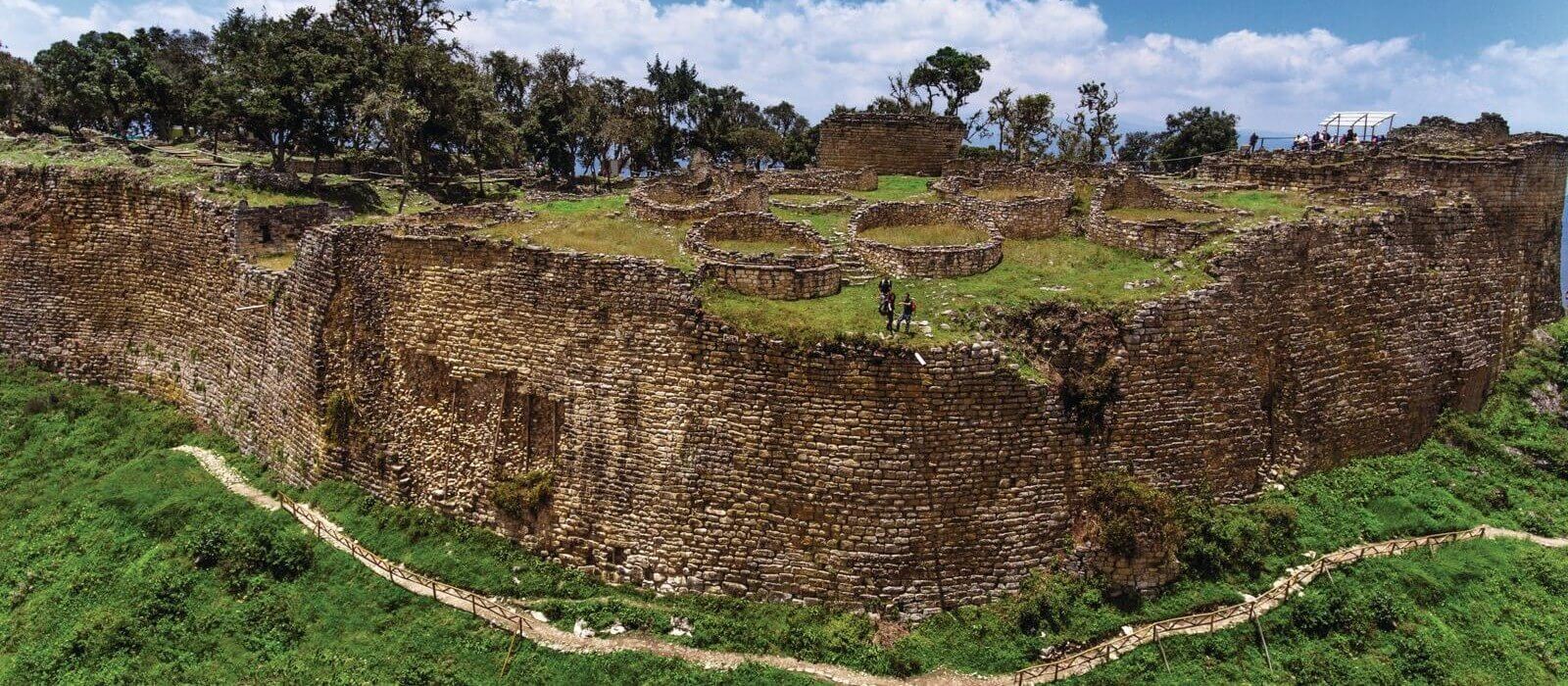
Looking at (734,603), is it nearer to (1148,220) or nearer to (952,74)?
(1148,220)

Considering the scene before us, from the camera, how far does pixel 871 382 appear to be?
38.8ft

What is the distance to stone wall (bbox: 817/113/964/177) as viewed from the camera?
27906 mm

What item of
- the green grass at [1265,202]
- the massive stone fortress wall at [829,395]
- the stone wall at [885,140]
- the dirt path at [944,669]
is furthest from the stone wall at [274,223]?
the green grass at [1265,202]

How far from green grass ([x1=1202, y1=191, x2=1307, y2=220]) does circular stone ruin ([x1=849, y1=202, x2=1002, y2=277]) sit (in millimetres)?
5162

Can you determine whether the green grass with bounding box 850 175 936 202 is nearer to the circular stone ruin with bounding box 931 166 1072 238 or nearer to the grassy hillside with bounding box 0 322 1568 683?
the circular stone ruin with bounding box 931 166 1072 238

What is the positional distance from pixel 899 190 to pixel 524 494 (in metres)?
15.0

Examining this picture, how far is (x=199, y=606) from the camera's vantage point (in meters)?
13.0

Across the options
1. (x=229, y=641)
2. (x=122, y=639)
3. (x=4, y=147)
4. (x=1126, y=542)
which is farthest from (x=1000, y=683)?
(x=4, y=147)

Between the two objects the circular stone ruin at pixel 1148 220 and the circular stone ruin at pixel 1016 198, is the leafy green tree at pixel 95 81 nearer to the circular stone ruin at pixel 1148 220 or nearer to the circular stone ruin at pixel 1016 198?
the circular stone ruin at pixel 1016 198

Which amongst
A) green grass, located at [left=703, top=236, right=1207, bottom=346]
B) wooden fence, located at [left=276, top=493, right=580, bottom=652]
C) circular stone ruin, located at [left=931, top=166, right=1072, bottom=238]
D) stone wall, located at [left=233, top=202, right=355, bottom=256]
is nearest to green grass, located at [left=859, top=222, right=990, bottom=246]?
circular stone ruin, located at [left=931, top=166, right=1072, bottom=238]

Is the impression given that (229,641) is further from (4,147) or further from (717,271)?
(4,147)

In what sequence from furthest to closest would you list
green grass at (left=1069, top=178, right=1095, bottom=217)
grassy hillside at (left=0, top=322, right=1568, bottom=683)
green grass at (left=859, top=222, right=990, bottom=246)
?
green grass at (left=1069, top=178, right=1095, bottom=217) → green grass at (left=859, top=222, right=990, bottom=246) → grassy hillside at (left=0, top=322, right=1568, bottom=683)

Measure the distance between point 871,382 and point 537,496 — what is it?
5.69 m

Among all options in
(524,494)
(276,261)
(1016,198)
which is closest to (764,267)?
(524,494)
